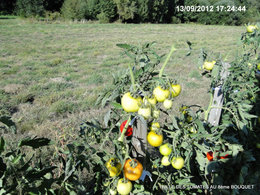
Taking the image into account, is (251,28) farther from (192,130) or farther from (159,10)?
(159,10)

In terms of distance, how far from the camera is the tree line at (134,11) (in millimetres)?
23562

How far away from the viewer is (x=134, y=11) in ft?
79.1

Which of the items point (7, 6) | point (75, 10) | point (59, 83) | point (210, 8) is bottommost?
point (59, 83)

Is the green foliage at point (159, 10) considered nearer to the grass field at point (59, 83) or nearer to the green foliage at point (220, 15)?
the green foliage at point (220, 15)

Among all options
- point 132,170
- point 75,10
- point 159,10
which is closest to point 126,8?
point 75,10

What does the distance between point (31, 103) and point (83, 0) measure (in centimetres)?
2497

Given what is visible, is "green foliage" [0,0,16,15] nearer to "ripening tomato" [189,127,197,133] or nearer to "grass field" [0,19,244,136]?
"grass field" [0,19,244,136]

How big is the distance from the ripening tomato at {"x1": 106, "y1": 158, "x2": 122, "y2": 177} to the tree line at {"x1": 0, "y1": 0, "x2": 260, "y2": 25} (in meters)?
23.3

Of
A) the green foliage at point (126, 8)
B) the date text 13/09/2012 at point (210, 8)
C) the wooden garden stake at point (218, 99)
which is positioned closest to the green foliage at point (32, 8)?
the green foliage at point (126, 8)

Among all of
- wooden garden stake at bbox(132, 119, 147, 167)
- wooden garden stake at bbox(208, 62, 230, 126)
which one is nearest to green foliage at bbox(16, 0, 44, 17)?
wooden garden stake at bbox(208, 62, 230, 126)

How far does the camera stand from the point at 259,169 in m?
1.86

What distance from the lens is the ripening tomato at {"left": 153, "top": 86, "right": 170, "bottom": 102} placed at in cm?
86

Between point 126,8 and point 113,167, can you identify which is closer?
point 113,167

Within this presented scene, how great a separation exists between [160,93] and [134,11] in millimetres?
25280
